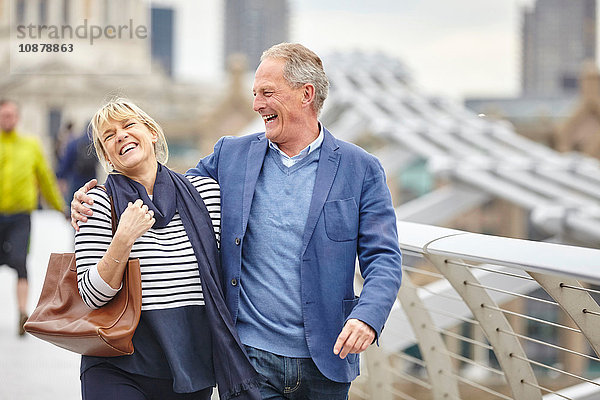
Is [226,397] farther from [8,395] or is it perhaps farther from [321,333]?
[8,395]

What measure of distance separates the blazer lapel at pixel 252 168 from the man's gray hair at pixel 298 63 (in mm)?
203

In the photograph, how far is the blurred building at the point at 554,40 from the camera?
156125 millimetres

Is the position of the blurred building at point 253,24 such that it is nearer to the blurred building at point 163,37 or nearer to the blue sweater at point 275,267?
the blurred building at point 163,37

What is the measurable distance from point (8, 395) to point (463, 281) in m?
3.06

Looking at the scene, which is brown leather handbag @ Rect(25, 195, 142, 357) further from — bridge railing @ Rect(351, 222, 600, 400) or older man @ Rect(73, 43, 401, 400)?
bridge railing @ Rect(351, 222, 600, 400)

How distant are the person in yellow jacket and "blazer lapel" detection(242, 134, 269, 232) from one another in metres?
4.05

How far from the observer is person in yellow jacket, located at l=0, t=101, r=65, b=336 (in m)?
6.29

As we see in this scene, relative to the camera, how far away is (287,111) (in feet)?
8.40

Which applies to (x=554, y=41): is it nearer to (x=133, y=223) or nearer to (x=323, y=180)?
(x=323, y=180)

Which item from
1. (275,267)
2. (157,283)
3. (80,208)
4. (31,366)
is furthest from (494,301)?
(31,366)

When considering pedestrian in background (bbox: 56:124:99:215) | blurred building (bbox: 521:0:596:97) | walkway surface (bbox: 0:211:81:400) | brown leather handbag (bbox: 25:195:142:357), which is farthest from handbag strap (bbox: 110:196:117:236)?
blurred building (bbox: 521:0:596:97)

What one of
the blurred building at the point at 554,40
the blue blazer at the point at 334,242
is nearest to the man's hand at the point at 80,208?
the blue blazer at the point at 334,242

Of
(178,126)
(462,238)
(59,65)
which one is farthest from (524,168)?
(59,65)

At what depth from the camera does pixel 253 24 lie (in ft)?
569
